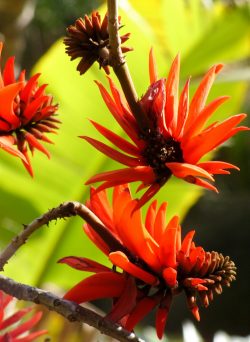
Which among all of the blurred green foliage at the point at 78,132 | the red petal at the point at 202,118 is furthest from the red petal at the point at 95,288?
the blurred green foliage at the point at 78,132

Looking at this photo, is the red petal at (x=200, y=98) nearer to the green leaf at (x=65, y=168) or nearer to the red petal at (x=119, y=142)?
the red petal at (x=119, y=142)

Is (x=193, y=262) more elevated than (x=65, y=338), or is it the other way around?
(x=193, y=262)

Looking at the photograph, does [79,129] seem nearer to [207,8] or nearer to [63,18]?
[207,8]

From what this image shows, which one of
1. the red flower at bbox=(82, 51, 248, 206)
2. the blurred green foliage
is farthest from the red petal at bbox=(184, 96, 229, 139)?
the blurred green foliage

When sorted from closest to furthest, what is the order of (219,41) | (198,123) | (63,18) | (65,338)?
(198,123) → (65,338) → (219,41) → (63,18)

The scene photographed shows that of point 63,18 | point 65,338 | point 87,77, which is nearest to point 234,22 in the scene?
point 87,77

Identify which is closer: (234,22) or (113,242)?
(113,242)

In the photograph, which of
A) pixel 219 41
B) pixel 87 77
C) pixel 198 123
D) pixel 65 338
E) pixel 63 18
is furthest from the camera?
pixel 63 18
